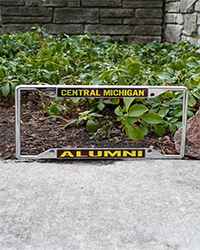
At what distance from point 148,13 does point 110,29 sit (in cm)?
79

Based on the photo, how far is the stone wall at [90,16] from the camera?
5758 mm

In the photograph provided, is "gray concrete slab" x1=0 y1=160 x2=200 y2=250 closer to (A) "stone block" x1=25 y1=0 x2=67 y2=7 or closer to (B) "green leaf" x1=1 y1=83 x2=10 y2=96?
(B) "green leaf" x1=1 y1=83 x2=10 y2=96

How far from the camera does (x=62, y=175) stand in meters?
1.92

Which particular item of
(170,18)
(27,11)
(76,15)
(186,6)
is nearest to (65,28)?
(76,15)

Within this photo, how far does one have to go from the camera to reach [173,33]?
17.8 ft

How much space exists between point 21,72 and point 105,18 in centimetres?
334

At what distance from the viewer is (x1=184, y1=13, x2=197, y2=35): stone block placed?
14.8 ft

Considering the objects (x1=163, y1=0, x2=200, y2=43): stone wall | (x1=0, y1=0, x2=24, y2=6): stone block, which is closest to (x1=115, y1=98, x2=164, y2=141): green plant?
(x1=163, y1=0, x2=200, y2=43): stone wall

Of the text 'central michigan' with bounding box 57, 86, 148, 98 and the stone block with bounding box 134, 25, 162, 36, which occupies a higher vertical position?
the stone block with bounding box 134, 25, 162, 36

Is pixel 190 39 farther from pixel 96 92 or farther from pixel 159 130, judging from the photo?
pixel 96 92

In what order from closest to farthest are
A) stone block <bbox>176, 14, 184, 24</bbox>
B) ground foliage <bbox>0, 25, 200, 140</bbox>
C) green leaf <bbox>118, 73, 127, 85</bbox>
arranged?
ground foliage <bbox>0, 25, 200, 140</bbox>
green leaf <bbox>118, 73, 127, 85</bbox>
stone block <bbox>176, 14, 184, 24</bbox>

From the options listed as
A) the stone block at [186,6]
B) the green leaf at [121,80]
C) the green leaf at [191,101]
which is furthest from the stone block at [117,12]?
the green leaf at [191,101]

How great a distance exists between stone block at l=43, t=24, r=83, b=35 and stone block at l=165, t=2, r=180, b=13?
5.54 feet

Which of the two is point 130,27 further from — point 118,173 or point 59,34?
point 118,173
